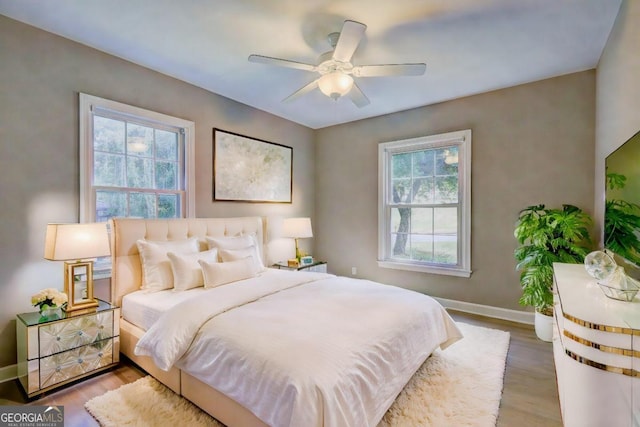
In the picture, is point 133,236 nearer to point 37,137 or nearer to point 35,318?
point 35,318

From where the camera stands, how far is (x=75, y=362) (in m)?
2.28

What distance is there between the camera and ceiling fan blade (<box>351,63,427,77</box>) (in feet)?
7.63

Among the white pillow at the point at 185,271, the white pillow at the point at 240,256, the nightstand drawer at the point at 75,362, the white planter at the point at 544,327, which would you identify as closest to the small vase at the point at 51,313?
the nightstand drawer at the point at 75,362

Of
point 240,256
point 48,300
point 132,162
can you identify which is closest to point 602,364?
point 240,256

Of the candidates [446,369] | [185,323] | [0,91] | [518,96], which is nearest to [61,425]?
[185,323]

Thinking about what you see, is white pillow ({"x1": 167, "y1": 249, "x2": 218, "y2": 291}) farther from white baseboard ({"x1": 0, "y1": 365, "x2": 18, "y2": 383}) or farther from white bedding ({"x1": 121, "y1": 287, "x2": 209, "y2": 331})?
white baseboard ({"x1": 0, "y1": 365, "x2": 18, "y2": 383})

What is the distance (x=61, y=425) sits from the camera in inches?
73.4

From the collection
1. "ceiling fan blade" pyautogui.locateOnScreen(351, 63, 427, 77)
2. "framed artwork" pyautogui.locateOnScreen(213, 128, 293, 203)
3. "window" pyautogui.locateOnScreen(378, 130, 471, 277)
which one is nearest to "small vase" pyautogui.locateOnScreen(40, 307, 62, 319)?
"framed artwork" pyautogui.locateOnScreen(213, 128, 293, 203)

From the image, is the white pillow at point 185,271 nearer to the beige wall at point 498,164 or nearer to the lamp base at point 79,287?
the lamp base at point 79,287

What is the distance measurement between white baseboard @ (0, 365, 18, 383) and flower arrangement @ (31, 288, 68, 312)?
59cm

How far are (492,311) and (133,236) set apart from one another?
4094 mm

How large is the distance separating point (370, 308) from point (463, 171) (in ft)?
8.62

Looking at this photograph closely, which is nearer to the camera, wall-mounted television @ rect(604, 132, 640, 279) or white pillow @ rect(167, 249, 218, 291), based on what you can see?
wall-mounted television @ rect(604, 132, 640, 279)

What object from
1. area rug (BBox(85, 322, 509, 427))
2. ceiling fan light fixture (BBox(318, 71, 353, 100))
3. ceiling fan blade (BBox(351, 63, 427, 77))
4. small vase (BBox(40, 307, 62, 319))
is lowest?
area rug (BBox(85, 322, 509, 427))
